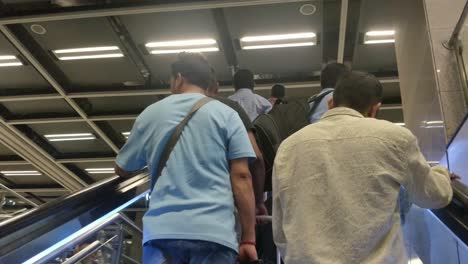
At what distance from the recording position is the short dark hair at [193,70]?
2088 mm

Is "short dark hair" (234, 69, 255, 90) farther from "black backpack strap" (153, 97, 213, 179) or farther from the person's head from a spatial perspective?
the person's head

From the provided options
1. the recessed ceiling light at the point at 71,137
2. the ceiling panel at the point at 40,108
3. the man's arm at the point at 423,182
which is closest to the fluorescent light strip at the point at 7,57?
the ceiling panel at the point at 40,108

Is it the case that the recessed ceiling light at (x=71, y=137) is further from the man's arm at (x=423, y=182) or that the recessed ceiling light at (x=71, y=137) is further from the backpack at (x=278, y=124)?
the man's arm at (x=423, y=182)

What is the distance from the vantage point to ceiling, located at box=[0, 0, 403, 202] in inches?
241

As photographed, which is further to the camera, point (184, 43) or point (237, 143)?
point (184, 43)

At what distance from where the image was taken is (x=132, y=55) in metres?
7.10

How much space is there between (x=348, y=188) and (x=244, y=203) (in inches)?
16.6

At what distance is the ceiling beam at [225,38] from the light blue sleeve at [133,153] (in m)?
4.43

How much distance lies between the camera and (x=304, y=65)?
739cm

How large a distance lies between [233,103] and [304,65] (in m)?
5.32

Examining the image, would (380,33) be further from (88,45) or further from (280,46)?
(88,45)

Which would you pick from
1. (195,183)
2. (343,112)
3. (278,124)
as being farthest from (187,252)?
(278,124)

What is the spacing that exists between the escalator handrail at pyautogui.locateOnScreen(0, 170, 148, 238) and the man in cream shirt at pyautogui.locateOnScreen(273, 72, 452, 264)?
0.77 metres

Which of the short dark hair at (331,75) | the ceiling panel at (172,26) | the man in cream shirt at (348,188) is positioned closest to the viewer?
the man in cream shirt at (348,188)
